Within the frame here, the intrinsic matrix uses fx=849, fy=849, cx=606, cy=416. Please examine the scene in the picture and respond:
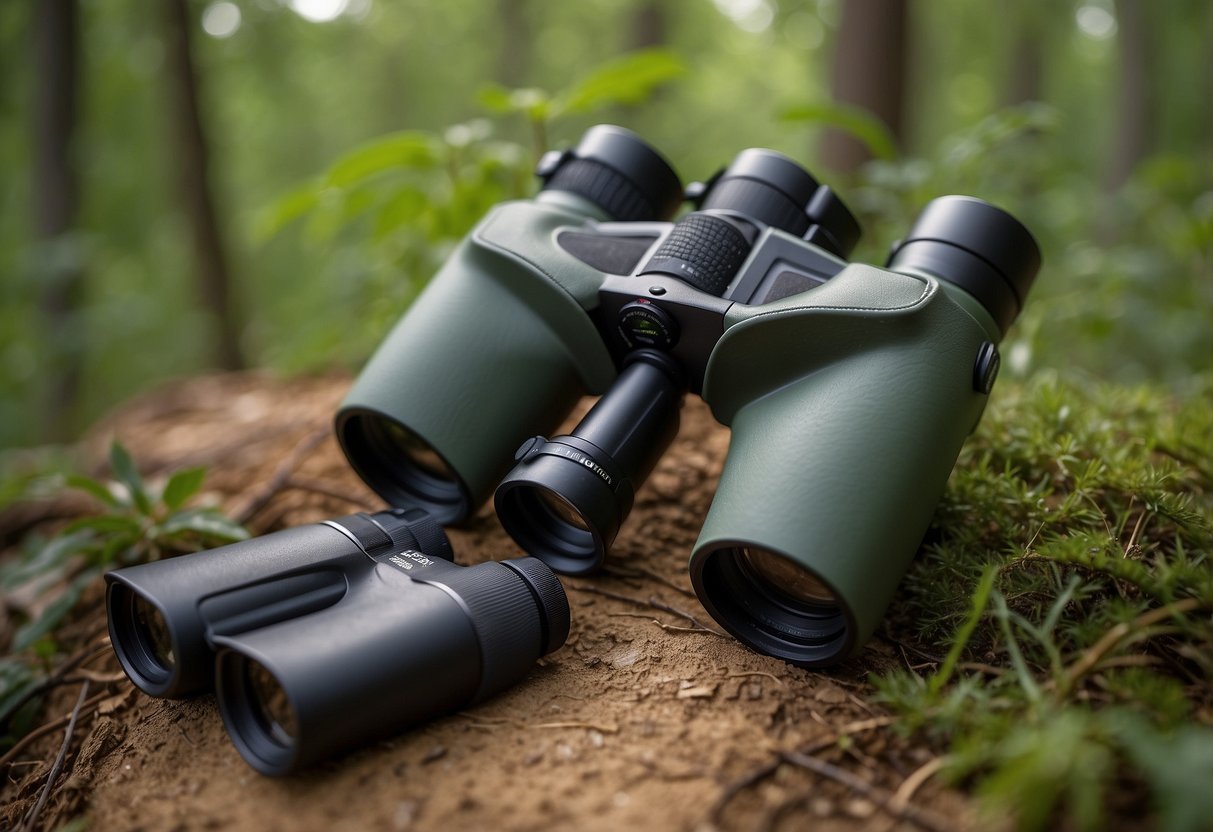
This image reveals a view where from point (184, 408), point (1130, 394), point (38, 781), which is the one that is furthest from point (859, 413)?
point (184, 408)

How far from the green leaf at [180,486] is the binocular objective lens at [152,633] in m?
0.39

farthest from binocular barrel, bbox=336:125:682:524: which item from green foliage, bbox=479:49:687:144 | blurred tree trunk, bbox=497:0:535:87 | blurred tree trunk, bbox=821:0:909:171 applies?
blurred tree trunk, bbox=497:0:535:87

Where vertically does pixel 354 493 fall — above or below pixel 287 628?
below

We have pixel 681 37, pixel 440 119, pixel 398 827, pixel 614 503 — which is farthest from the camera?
pixel 440 119

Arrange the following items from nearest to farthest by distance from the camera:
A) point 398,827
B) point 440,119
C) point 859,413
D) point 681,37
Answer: point 398,827
point 859,413
point 681,37
point 440,119

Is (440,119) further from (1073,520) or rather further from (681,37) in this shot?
(1073,520)

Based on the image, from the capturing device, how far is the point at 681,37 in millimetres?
9156

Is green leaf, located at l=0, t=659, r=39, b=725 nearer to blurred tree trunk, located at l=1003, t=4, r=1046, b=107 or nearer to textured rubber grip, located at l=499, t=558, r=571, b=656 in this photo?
textured rubber grip, located at l=499, t=558, r=571, b=656

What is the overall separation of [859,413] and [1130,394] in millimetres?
1079

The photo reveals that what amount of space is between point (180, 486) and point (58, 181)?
3789 millimetres

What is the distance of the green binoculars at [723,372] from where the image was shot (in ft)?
4.09

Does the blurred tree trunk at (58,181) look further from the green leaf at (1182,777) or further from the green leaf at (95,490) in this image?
the green leaf at (1182,777)

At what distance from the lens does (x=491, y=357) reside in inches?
62.6

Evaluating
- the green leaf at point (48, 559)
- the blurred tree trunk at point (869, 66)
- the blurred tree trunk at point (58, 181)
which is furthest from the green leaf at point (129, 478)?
the blurred tree trunk at point (58, 181)
